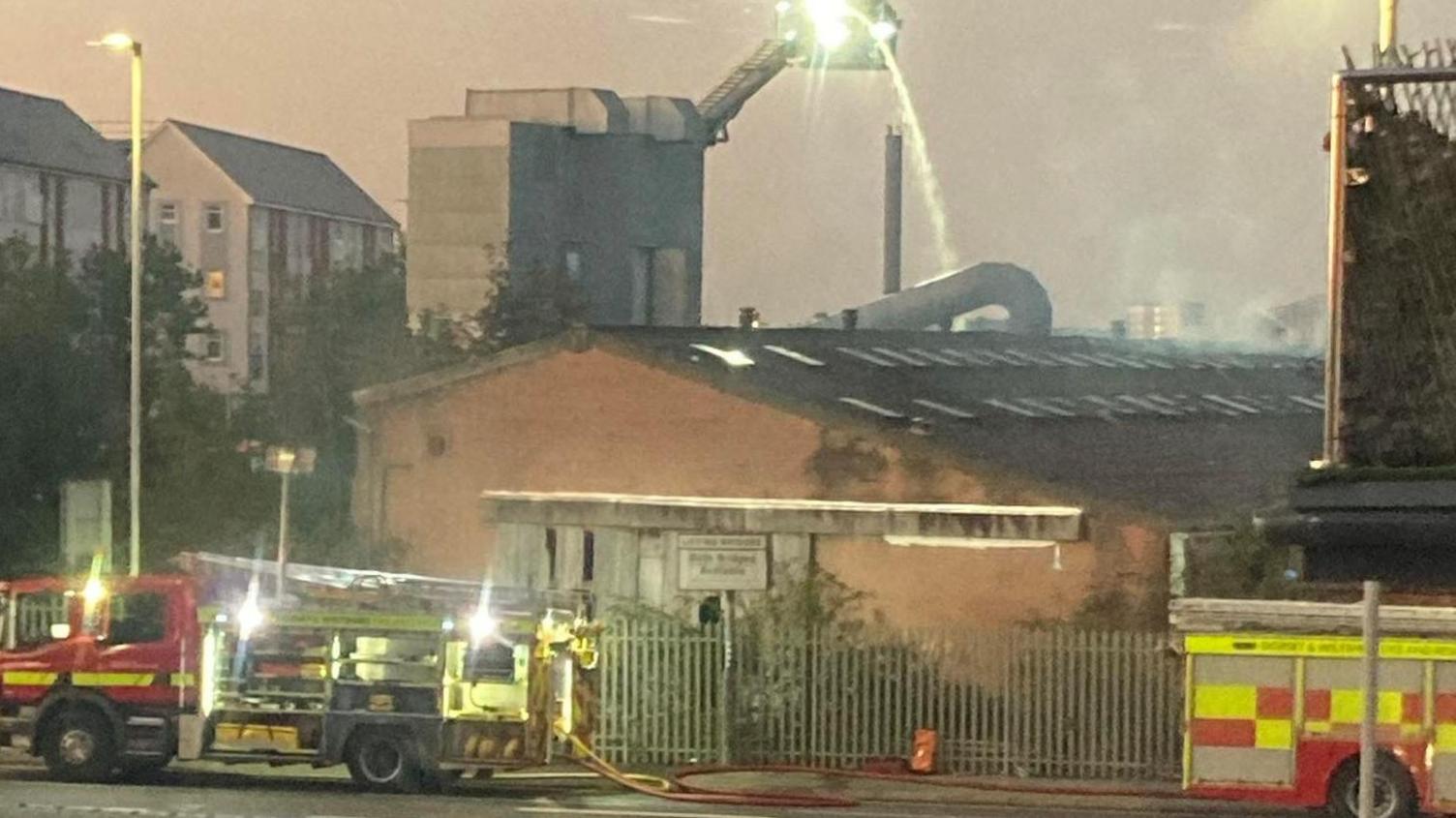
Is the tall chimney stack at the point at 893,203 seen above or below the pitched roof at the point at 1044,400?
above

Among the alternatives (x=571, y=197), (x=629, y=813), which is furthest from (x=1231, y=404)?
(x=571, y=197)

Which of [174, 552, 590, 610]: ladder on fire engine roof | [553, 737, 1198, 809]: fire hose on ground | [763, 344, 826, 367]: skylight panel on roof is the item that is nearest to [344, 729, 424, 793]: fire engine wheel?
[174, 552, 590, 610]: ladder on fire engine roof

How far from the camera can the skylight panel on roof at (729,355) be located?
35125 mm

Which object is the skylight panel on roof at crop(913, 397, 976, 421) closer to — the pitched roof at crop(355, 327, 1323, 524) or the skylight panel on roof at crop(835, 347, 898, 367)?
the pitched roof at crop(355, 327, 1323, 524)

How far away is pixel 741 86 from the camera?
7256 centimetres

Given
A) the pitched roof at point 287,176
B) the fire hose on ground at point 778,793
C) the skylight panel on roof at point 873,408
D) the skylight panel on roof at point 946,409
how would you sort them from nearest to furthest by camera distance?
Answer: the fire hose on ground at point 778,793, the skylight panel on roof at point 873,408, the skylight panel on roof at point 946,409, the pitched roof at point 287,176

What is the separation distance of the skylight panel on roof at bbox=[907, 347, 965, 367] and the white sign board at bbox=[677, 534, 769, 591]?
14817 mm

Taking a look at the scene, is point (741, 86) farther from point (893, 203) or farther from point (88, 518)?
point (88, 518)

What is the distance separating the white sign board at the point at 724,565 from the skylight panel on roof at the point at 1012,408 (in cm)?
943

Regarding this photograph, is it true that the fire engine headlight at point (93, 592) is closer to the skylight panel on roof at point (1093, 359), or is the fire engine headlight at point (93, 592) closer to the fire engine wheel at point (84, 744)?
the fire engine wheel at point (84, 744)

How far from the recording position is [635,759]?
25.5 m

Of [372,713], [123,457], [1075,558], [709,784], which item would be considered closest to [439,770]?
[372,713]

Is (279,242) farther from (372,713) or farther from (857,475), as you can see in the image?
(372,713)

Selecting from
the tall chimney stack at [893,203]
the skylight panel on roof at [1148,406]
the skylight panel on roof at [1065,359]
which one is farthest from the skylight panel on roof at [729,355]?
the tall chimney stack at [893,203]
